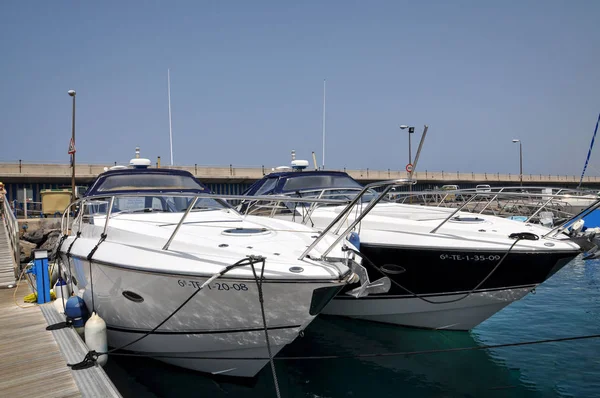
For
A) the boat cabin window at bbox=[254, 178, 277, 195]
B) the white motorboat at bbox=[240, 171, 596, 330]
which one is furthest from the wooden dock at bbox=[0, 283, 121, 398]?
the boat cabin window at bbox=[254, 178, 277, 195]

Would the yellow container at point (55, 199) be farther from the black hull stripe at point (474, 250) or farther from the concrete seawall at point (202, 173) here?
the black hull stripe at point (474, 250)

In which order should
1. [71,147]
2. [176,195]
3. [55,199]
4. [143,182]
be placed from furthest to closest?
1. [55,199]
2. [71,147]
3. [143,182]
4. [176,195]

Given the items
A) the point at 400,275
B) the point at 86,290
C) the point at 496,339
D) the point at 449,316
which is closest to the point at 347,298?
the point at 400,275

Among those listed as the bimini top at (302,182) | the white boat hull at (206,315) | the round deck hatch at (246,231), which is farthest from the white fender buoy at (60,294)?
the bimini top at (302,182)

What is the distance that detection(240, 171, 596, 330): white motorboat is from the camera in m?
6.75

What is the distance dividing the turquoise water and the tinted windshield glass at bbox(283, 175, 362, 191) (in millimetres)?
2826

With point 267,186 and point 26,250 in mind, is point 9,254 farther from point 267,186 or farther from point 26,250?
point 267,186

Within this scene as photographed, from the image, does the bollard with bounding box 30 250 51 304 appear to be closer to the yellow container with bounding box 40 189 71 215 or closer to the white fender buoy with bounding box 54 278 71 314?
the white fender buoy with bounding box 54 278 71 314

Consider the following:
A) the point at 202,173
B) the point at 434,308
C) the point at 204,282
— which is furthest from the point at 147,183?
the point at 202,173

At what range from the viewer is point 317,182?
9992mm

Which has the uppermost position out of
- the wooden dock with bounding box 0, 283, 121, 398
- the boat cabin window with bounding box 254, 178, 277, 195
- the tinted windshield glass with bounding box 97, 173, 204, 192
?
the tinted windshield glass with bounding box 97, 173, 204, 192

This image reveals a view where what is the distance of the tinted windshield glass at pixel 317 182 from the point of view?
9.78 metres

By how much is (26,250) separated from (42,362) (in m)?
12.8

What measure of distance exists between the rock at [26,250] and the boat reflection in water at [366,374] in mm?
11228
